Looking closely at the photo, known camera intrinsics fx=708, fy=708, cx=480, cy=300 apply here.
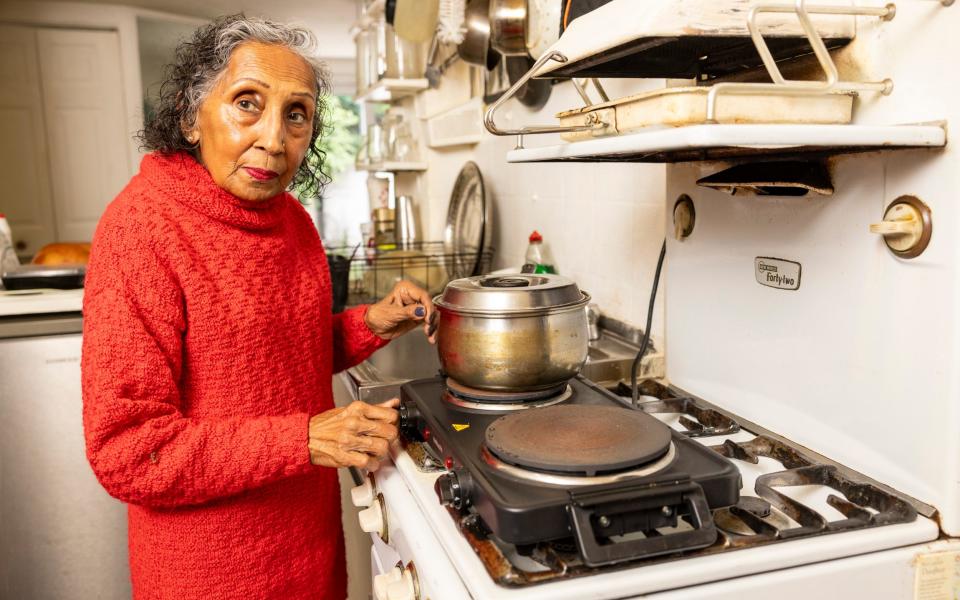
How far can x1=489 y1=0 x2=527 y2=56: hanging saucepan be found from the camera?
5.30 ft

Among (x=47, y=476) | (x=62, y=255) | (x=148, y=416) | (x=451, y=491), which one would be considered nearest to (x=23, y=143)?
(x=62, y=255)

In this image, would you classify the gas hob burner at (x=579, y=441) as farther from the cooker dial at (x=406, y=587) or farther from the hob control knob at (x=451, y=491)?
the cooker dial at (x=406, y=587)

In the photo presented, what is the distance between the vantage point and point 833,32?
2.60 feet

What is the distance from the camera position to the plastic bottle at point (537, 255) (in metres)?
1.77

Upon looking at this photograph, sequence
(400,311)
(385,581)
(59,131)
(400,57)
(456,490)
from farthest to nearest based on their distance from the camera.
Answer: (59,131), (400,57), (400,311), (385,581), (456,490)

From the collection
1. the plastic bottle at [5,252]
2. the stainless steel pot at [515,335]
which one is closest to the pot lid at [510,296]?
the stainless steel pot at [515,335]

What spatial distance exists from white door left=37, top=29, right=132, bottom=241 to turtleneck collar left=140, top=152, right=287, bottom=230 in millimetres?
3701

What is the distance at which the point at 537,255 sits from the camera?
1849mm

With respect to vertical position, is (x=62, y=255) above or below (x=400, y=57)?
below

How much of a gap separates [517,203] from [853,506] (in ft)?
4.68

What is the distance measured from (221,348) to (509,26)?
1.03 meters

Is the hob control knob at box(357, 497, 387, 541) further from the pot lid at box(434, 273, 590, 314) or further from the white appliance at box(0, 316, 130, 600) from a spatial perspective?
the white appliance at box(0, 316, 130, 600)

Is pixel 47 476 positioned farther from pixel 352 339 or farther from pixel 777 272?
pixel 777 272

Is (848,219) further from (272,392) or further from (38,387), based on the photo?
(38,387)
